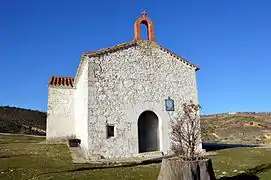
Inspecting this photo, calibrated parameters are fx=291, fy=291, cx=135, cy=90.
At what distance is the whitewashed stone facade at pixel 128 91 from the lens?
18422 mm

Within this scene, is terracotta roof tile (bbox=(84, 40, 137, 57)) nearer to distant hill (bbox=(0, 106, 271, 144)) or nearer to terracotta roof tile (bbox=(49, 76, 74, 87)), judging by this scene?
terracotta roof tile (bbox=(49, 76, 74, 87))

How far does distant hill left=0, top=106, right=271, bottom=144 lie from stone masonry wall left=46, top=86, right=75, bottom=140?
67.0 ft

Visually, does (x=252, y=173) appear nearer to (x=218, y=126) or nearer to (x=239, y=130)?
(x=239, y=130)

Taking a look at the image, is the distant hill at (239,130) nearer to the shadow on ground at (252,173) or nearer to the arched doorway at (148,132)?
the arched doorway at (148,132)

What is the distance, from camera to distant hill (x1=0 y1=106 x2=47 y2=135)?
46487 millimetres

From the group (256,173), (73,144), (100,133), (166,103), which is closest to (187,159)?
(256,173)

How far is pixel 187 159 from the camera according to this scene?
→ 8.86m

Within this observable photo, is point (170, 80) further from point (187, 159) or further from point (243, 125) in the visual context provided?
point (243, 125)

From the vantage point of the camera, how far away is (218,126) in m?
47.3

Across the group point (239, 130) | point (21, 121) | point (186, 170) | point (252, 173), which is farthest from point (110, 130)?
point (21, 121)

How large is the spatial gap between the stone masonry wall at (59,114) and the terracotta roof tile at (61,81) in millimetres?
471

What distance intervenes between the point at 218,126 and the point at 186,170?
40.9 metres

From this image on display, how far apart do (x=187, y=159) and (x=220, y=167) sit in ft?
19.2

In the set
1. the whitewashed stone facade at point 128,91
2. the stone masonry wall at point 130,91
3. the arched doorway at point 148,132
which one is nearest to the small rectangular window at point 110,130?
the whitewashed stone facade at point 128,91
